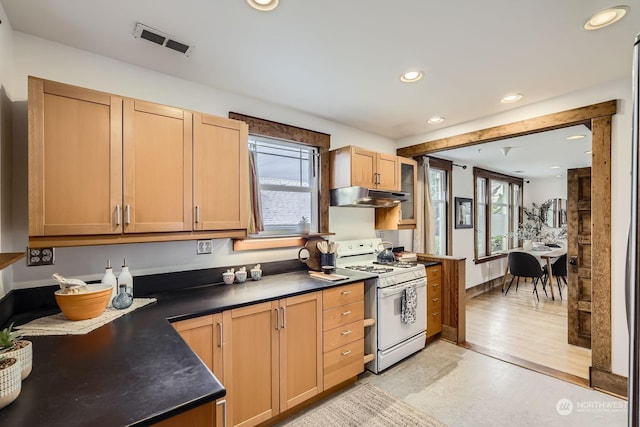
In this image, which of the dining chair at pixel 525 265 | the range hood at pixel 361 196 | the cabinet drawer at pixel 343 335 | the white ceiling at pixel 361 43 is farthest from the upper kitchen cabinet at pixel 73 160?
the dining chair at pixel 525 265

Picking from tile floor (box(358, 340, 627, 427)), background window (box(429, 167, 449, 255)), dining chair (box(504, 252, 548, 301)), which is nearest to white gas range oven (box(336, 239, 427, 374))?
tile floor (box(358, 340, 627, 427))

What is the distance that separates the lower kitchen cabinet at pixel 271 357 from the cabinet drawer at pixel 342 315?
0.07 m

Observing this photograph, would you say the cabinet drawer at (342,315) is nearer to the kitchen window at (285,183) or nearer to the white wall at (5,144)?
the kitchen window at (285,183)

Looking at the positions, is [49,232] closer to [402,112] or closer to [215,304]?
[215,304]

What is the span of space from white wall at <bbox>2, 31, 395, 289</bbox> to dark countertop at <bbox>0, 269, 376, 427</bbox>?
0.55 m

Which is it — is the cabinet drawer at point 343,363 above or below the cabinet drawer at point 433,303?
below

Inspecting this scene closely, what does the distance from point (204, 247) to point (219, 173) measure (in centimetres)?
64

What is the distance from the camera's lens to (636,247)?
870mm

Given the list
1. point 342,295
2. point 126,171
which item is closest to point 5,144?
point 126,171

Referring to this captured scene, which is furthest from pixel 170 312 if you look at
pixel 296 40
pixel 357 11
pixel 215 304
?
pixel 357 11

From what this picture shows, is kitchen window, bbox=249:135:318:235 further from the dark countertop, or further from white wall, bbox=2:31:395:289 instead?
the dark countertop

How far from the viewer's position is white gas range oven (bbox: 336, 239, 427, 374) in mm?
2721

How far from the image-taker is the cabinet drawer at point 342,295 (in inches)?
92.5

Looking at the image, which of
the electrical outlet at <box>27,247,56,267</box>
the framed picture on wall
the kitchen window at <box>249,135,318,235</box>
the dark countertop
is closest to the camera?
the dark countertop
